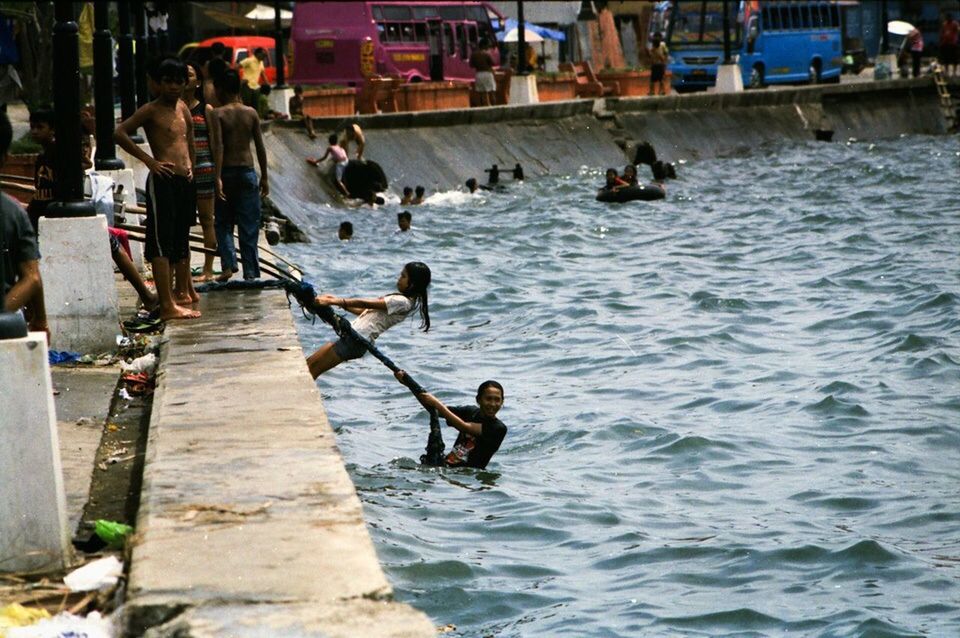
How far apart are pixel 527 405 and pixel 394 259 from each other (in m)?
9.31

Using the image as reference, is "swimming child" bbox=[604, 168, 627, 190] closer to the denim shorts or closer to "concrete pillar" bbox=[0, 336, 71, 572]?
the denim shorts

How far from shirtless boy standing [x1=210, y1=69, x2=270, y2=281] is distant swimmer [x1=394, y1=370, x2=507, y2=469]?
2091 millimetres

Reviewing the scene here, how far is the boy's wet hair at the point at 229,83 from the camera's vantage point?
1152cm

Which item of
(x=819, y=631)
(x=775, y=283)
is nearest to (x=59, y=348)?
(x=819, y=631)

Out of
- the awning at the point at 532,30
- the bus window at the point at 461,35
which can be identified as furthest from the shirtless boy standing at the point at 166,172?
the awning at the point at 532,30

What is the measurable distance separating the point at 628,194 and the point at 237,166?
17.5m

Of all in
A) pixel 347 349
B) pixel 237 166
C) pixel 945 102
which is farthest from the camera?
pixel 945 102

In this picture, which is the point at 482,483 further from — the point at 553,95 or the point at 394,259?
the point at 553,95

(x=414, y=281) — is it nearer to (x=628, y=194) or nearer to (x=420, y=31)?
(x=628, y=194)

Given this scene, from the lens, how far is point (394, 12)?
3625 centimetres

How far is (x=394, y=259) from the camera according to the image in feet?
72.1

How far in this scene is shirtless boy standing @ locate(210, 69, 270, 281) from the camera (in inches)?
448

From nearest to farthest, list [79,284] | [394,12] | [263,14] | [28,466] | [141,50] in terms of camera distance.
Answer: [28,466] < [79,284] < [141,50] < [394,12] < [263,14]

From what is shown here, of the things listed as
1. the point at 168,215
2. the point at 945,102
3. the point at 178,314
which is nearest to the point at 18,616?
the point at 178,314
